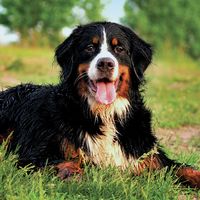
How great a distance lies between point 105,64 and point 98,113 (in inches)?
26.3

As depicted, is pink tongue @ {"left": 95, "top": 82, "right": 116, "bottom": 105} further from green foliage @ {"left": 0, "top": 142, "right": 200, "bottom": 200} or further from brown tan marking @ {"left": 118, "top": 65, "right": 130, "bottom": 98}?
green foliage @ {"left": 0, "top": 142, "right": 200, "bottom": 200}

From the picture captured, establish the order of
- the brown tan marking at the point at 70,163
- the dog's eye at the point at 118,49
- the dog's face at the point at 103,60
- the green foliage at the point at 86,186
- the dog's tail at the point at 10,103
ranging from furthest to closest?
1. the dog's tail at the point at 10,103
2. the dog's eye at the point at 118,49
3. the dog's face at the point at 103,60
4. the brown tan marking at the point at 70,163
5. the green foliage at the point at 86,186

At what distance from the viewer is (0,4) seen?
44438 millimetres

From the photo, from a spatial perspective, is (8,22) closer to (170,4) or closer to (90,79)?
(170,4)

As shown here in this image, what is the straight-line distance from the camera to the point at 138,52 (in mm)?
6414

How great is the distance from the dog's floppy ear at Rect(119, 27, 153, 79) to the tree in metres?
38.2

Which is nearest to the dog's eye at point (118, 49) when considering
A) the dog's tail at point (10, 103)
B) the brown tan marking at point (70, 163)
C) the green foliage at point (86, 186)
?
the brown tan marking at point (70, 163)

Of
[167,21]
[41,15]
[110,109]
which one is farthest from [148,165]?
[167,21]

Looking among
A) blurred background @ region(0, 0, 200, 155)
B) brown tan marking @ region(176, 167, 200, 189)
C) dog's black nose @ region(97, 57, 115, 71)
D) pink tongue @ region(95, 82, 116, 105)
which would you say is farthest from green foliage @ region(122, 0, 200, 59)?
dog's black nose @ region(97, 57, 115, 71)

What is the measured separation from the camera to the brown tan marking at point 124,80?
6.02 meters

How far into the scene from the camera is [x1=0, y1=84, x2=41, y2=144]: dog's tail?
23.9 ft

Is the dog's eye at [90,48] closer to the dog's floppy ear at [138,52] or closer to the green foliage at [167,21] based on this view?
the dog's floppy ear at [138,52]

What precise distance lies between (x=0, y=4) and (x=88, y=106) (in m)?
39.6

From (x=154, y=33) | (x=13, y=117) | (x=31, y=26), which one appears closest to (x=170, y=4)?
(x=154, y=33)
